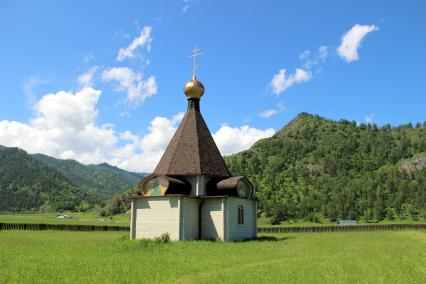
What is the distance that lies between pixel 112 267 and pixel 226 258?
4953mm

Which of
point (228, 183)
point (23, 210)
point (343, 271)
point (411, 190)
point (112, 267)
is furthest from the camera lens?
point (23, 210)

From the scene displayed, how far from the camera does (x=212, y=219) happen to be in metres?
26.5

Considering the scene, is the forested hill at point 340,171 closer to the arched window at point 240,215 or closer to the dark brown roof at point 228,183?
the arched window at point 240,215

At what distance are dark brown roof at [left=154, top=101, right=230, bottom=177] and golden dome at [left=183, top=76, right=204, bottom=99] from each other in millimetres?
983

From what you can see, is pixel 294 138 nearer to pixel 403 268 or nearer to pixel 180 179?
pixel 180 179

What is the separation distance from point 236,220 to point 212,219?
1.77 m

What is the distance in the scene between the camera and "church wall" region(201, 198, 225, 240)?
26.2 meters

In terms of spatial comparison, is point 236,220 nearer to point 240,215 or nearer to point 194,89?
point 240,215

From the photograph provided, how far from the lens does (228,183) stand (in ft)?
89.8

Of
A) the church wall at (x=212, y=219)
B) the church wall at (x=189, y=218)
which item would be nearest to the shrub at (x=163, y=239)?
the church wall at (x=189, y=218)

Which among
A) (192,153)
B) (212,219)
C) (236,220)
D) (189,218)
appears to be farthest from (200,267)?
(192,153)

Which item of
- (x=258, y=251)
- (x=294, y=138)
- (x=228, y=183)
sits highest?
(x=294, y=138)

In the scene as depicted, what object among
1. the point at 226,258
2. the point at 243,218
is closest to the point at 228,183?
the point at 243,218

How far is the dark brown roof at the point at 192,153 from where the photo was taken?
27672mm
